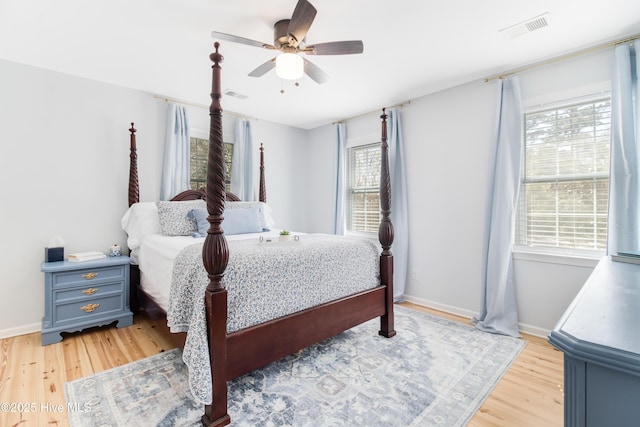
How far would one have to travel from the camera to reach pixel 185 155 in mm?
3768

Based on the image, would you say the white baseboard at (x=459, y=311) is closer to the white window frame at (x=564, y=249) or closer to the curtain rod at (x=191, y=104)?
the white window frame at (x=564, y=249)

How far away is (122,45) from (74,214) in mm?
1792

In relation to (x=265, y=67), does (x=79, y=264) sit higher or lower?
lower

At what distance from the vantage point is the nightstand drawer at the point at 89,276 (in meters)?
2.67

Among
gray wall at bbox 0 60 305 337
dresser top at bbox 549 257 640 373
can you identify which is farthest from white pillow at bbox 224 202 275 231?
dresser top at bbox 549 257 640 373

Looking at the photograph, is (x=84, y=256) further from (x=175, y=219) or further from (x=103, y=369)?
(x=103, y=369)

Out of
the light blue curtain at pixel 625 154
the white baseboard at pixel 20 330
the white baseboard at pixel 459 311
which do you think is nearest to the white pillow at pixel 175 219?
the white baseboard at pixel 20 330

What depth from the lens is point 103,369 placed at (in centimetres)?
221

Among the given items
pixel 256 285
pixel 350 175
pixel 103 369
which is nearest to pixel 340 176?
pixel 350 175

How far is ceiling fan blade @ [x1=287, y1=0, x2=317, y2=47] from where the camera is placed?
5.72ft

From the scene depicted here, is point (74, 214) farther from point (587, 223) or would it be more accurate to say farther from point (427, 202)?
point (587, 223)

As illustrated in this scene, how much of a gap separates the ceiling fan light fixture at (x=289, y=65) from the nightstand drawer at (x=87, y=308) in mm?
2662

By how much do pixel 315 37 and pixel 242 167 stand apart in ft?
7.60

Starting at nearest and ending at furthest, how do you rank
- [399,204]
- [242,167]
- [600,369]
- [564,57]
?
1. [600,369]
2. [564,57]
3. [399,204]
4. [242,167]
